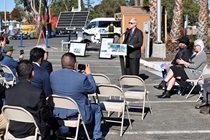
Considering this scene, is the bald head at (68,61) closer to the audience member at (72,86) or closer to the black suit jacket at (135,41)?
the audience member at (72,86)

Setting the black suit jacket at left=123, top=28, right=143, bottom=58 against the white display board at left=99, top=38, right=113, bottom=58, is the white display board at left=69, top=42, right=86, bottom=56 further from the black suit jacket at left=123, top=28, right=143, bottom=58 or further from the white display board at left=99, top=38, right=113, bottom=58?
the black suit jacket at left=123, top=28, right=143, bottom=58

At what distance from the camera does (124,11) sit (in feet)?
73.9

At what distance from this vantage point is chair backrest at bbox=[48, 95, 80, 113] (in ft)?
18.7

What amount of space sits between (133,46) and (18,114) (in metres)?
6.84

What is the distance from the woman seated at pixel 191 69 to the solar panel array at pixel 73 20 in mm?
16135

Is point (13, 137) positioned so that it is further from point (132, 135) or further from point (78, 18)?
point (78, 18)

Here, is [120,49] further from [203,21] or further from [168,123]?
[203,21]

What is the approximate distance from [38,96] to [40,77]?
3.68ft

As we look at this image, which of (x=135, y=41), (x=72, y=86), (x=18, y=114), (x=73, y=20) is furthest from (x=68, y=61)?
(x=73, y=20)

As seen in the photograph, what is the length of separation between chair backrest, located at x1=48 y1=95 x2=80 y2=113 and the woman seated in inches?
186

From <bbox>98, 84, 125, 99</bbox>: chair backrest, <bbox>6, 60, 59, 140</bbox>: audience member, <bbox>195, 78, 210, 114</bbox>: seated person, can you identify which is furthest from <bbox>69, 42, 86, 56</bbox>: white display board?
<bbox>6, 60, 59, 140</bbox>: audience member

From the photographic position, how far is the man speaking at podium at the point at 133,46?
11477 millimetres

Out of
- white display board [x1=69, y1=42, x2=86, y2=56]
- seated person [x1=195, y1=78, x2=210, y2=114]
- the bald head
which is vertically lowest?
seated person [x1=195, y1=78, x2=210, y2=114]

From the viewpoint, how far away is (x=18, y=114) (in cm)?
497
